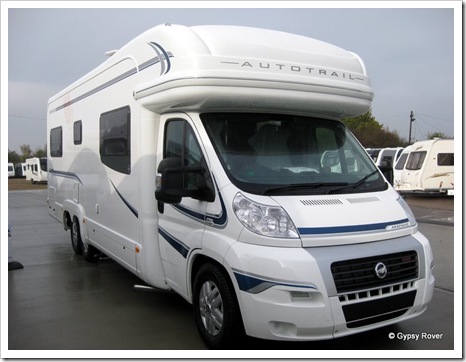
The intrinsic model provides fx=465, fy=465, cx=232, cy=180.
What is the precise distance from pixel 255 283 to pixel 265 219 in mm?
506

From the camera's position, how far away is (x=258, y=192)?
3.86 m

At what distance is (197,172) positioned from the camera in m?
4.16

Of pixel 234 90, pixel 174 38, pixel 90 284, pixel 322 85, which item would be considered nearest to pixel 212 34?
pixel 174 38

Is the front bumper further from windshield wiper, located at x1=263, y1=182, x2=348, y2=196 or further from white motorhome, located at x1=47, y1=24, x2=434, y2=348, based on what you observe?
windshield wiper, located at x1=263, y1=182, x2=348, y2=196

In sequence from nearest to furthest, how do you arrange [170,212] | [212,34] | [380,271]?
[380,271] → [212,34] → [170,212]

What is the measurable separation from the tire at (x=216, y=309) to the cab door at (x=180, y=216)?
26cm

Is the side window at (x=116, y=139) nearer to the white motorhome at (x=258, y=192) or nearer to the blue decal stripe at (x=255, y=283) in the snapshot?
the white motorhome at (x=258, y=192)

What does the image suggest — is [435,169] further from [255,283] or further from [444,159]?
[255,283]

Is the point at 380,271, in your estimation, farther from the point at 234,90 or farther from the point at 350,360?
the point at 234,90

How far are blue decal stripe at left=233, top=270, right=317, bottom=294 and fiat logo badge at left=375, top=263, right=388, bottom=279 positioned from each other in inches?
A: 23.1

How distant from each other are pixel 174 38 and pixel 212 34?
0.36 metres

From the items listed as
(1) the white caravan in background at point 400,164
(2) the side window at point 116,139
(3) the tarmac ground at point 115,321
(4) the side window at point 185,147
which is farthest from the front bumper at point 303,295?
(1) the white caravan in background at point 400,164

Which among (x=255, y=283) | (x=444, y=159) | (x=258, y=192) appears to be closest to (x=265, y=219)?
(x=258, y=192)

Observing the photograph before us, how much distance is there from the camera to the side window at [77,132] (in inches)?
289
